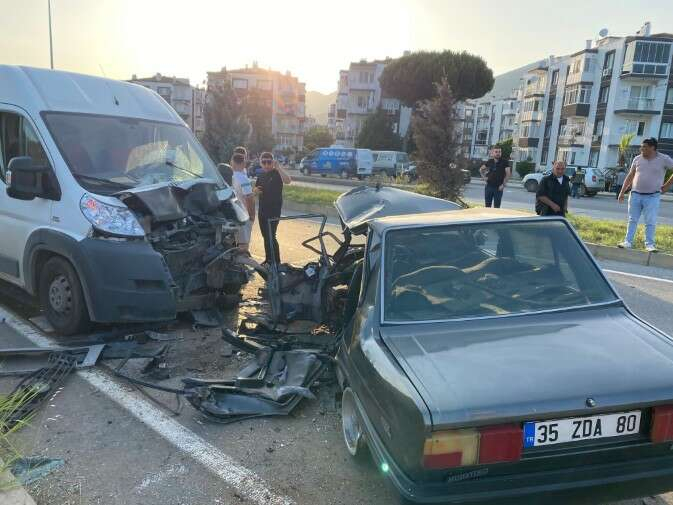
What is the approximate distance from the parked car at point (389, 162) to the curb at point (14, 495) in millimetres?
34377

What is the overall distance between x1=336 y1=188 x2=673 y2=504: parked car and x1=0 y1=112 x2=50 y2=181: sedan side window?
3.54 metres

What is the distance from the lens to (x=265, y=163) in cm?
764

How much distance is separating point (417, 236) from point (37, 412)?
277 cm

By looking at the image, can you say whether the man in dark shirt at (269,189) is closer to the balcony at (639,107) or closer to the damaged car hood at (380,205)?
the damaged car hood at (380,205)

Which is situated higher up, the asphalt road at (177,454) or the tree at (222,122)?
the tree at (222,122)

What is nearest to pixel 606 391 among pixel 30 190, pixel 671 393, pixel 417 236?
pixel 671 393

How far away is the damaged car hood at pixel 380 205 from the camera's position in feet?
15.3

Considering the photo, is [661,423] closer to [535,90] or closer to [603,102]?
[603,102]

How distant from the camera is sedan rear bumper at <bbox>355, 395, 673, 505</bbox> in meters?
2.03

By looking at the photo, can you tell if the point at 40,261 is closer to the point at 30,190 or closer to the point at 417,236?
the point at 30,190

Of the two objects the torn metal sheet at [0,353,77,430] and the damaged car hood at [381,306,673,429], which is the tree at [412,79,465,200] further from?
the damaged car hood at [381,306,673,429]

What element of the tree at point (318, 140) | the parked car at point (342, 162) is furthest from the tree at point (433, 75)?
the tree at point (318, 140)

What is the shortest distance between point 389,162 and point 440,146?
863 inches

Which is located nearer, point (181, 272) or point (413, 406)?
point (413, 406)
